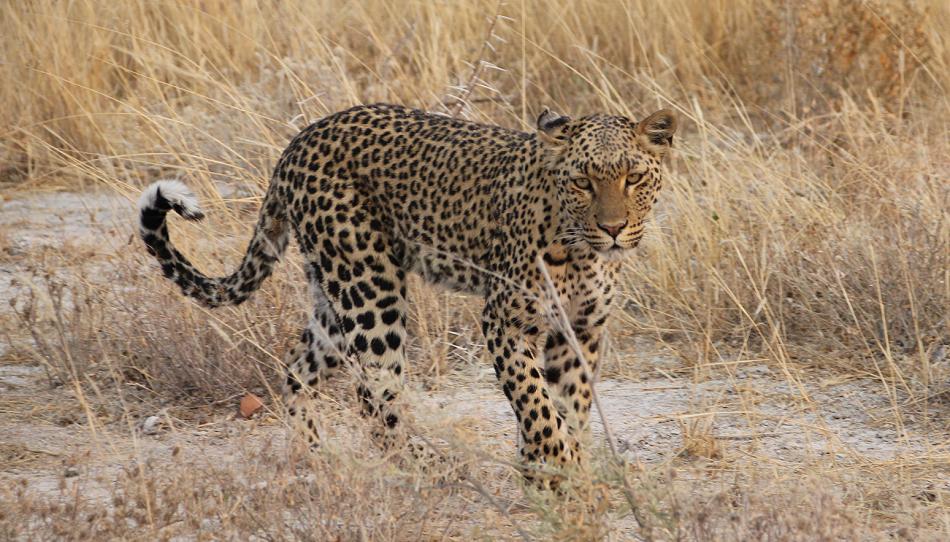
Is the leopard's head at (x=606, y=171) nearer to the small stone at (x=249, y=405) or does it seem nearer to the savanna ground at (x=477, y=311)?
the savanna ground at (x=477, y=311)

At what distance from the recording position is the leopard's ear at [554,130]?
497 cm

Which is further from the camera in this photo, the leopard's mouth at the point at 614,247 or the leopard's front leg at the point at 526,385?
the leopard's front leg at the point at 526,385

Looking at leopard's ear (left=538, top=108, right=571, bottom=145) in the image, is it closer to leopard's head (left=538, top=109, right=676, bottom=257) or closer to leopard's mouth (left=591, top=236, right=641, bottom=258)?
leopard's head (left=538, top=109, right=676, bottom=257)

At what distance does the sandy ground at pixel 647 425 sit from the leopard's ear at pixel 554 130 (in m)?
0.82

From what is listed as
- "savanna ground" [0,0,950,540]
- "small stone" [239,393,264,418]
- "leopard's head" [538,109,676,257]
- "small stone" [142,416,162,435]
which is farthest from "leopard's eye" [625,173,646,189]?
"small stone" [142,416,162,435]

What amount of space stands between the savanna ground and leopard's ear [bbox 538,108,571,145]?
783 millimetres

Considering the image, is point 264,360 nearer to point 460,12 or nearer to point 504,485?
point 504,485

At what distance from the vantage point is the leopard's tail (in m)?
5.28

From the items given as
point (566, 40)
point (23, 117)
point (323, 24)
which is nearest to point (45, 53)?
point (23, 117)

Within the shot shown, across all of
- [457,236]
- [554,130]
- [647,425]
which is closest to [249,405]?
[457,236]

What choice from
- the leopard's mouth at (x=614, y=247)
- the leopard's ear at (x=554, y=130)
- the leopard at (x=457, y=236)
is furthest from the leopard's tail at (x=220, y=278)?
the leopard's mouth at (x=614, y=247)

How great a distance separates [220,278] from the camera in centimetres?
558

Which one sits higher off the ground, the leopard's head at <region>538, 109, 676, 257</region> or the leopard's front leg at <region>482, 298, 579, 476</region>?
the leopard's head at <region>538, 109, 676, 257</region>

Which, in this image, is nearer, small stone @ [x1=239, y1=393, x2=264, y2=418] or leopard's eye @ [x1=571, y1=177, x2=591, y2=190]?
leopard's eye @ [x1=571, y1=177, x2=591, y2=190]
